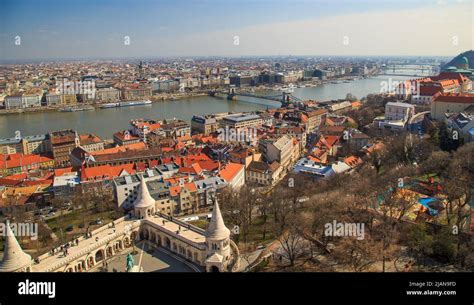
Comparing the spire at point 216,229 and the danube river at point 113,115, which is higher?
the danube river at point 113,115

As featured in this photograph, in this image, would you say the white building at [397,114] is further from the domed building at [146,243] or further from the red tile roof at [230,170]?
the domed building at [146,243]

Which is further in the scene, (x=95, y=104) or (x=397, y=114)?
(x=95, y=104)

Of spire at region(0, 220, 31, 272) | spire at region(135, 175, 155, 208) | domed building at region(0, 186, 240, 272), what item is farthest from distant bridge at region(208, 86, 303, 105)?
spire at region(0, 220, 31, 272)

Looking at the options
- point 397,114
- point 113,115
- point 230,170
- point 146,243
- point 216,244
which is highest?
point 397,114

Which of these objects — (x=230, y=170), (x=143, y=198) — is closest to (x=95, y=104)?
Result: (x=230, y=170)

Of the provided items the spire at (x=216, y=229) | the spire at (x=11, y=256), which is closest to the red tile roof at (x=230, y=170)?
the spire at (x=216, y=229)

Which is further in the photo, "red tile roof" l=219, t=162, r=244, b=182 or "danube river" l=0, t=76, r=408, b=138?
"danube river" l=0, t=76, r=408, b=138

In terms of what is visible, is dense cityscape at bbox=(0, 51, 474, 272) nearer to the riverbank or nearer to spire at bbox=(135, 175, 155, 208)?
spire at bbox=(135, 175, 155, 208)

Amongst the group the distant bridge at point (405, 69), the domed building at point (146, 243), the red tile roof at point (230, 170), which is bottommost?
the domed building at point (146, 243)

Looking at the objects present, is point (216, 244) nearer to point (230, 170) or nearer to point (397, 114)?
point (230, 170)
